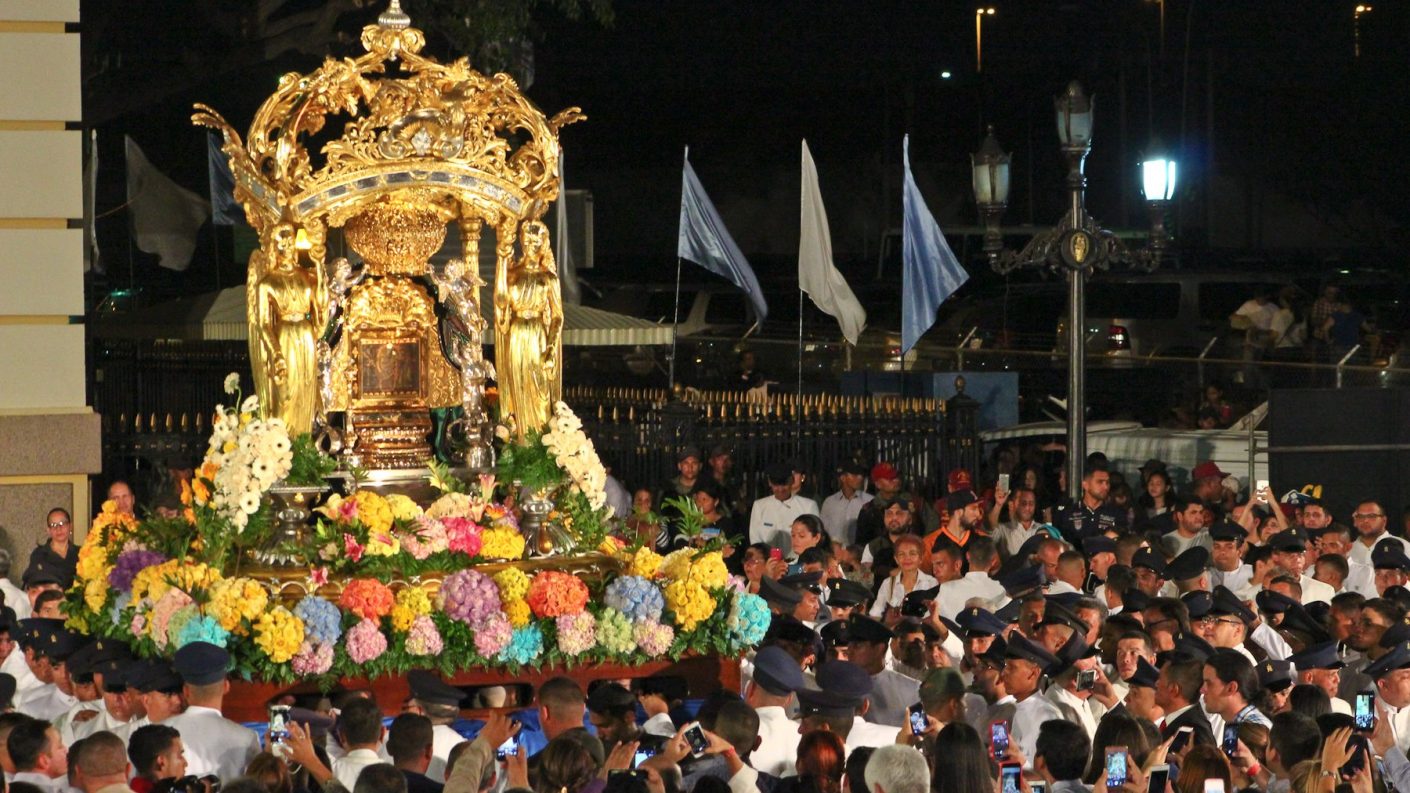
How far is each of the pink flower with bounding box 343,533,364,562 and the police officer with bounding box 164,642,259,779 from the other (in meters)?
2.15

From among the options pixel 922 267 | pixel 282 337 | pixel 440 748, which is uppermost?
pixel 922 267

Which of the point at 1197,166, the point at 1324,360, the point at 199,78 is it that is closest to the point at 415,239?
the point at 199,78

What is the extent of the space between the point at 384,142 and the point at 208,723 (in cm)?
482

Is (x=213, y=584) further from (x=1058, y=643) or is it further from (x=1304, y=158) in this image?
(x=1304, y=158)

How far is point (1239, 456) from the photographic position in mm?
21422

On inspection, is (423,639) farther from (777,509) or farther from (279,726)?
(777,509)

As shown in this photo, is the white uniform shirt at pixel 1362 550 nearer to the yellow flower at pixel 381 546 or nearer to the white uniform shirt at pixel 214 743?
the yellow flower at pixel 381 546

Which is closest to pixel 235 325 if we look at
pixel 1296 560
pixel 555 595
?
pixel 555 595

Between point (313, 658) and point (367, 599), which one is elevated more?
point (367, 599)

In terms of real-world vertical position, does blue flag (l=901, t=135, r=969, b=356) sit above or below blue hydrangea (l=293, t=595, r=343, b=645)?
above

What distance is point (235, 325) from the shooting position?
1998 cm

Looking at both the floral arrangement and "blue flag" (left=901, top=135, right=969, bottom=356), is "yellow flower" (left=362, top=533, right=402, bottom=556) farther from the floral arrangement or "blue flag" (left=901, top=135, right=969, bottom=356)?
"blue flag" (left=901, top=135, right=969, bottom=356)

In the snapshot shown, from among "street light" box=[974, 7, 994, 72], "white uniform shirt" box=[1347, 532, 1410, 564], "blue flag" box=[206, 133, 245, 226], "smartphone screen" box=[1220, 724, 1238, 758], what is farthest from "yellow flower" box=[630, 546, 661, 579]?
"street light" box=[974, 7, 994, 72]

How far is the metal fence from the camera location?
2042 centimetres
